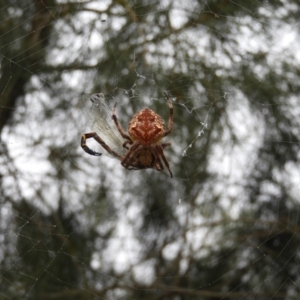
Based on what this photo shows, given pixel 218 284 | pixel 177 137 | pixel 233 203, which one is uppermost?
pixel 177 137

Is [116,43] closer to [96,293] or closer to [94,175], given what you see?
[94,175]

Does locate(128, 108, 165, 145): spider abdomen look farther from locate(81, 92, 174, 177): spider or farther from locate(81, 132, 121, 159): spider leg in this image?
locate(81, 132, 121, 159): spider leg

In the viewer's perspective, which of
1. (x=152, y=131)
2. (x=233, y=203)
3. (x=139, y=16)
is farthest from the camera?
(x=233, y=203)

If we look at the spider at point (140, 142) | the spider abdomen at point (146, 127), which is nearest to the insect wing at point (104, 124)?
the spider at point (140, 142)

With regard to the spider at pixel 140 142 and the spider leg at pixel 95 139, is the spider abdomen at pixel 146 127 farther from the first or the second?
the spider leg at pixel 95 139

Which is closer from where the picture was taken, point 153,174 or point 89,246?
point 89,246

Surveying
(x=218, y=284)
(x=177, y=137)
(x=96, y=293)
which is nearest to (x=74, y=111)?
(x=177, y=137)

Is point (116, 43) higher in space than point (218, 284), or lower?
higher

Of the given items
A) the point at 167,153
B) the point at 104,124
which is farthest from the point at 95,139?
the point at 167,153
